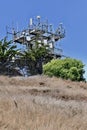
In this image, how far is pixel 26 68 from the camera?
6175cm

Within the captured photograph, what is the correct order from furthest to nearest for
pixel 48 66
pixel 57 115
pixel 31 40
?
pixel 31 40
pixel 48 66
pixel 57 115

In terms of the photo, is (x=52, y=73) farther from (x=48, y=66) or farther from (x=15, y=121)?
(x=15, y=121)

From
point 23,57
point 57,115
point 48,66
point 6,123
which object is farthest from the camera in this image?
point 23,57

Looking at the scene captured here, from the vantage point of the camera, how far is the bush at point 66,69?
5062 cm

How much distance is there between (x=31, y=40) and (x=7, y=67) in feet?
57.4

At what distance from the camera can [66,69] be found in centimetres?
5100

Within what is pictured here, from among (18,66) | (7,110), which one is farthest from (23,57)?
(7,110)

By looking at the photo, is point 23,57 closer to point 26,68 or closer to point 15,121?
point 26,68

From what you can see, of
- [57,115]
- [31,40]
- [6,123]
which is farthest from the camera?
[31,40]

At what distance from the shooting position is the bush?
5062 cm

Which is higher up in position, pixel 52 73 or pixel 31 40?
pixel 31 40

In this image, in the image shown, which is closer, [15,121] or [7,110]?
[15,121]

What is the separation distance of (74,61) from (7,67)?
8.00 m

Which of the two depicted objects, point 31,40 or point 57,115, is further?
point 31,40
